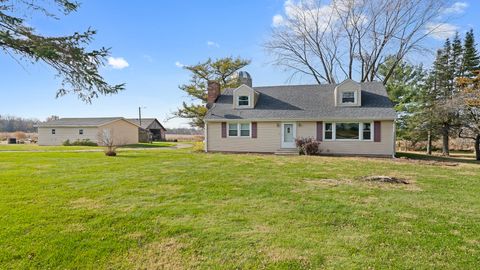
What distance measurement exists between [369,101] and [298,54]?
13.1 meters

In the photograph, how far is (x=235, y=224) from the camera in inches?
186

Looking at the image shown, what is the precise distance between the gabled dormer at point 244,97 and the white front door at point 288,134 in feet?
9.08

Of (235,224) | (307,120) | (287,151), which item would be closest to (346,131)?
(307,120)

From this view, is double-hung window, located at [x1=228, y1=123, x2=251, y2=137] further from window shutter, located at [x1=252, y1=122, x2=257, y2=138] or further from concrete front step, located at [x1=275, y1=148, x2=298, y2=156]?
concrete front step, located at [x1=275, y1=148, x2=298, y2=156]

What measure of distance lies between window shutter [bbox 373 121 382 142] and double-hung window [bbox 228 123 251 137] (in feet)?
24.5

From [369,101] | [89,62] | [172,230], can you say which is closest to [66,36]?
[89,62]

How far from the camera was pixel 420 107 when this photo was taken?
24266mm

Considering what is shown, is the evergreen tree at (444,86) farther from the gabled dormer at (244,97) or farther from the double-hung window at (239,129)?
the double-hung window at (239,129)

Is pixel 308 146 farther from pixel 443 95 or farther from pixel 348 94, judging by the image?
pixel 443 95

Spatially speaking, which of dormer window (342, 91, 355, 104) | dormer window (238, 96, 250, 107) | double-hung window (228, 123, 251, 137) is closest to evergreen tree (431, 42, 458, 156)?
dormer window (342, 91, 355, 104)

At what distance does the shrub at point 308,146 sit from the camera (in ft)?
55.1

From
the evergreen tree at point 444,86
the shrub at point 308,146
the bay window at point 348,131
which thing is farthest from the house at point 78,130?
the evergreen tree at point 444,86

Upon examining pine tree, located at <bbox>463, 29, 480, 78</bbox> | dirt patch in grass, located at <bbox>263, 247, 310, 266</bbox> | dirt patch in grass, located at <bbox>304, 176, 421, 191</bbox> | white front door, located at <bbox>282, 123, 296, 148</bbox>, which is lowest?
dirt patch in grass, located at <bbox>263, 247, 310, 266</bbox>

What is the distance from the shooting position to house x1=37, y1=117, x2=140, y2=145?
31531 millimetres
